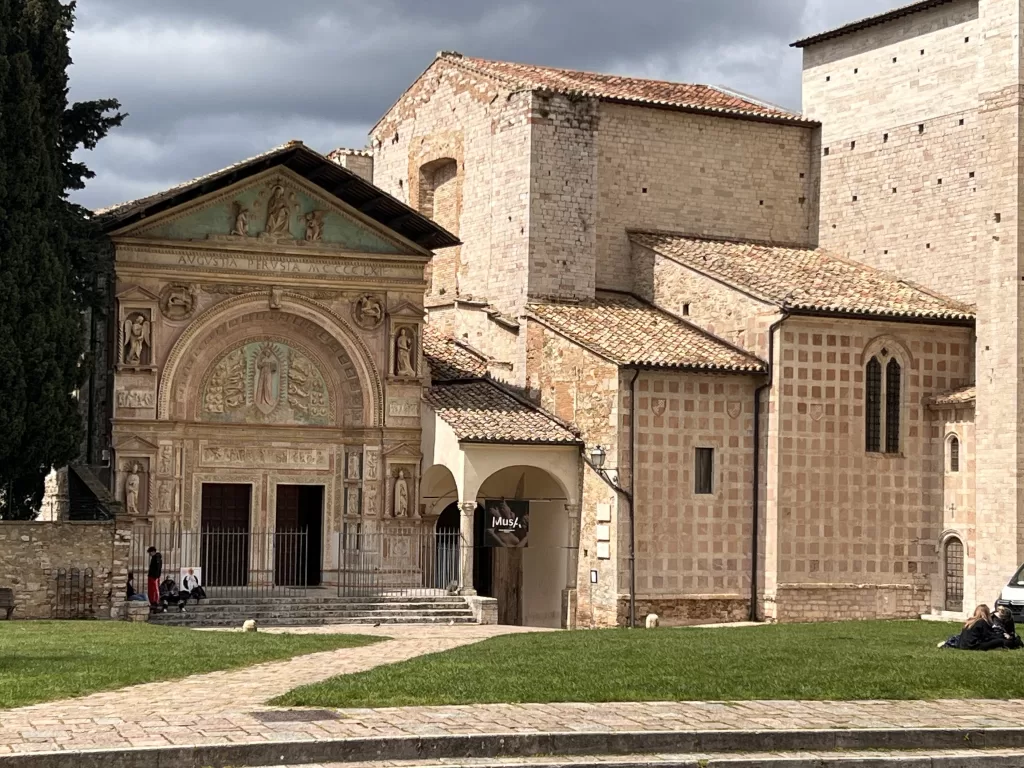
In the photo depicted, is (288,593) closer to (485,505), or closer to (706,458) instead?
(485,505)

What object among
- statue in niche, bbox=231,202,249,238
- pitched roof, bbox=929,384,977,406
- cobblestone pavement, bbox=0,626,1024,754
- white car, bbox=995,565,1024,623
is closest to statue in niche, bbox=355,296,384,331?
statue in niche, bbox=231,202,249,238

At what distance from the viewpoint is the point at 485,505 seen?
32.7 m

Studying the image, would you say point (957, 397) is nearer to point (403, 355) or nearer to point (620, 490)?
point (620, 490)

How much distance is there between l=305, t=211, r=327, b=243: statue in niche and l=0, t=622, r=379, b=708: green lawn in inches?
376

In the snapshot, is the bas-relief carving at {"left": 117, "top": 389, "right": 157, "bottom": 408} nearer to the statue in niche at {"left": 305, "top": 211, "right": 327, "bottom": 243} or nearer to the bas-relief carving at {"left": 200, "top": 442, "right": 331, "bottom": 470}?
the bas-relief carving at {"left": 200, "top": 442, "right": 331, "bottom": 470}

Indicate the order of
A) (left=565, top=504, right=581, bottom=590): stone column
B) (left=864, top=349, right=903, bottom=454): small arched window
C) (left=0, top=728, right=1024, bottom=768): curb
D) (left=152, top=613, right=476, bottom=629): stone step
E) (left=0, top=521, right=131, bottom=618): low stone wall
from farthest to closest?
(left=864, top=349, right=903, bottom=454): small arched window, (left=565, top=504, right=581, bottom=590): stone column, (left=152, top=613, right=476, bottom=629): stone step, (left=0, top=521, right=131, bottom=618): low stone wall, (left=0, top=728, right=1024, bottom=768): curb

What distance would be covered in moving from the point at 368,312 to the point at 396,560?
4777 millimetres

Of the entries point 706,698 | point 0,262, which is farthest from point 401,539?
point 706,698

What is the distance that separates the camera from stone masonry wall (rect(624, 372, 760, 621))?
32281 mm

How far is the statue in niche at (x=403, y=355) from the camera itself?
33469mm

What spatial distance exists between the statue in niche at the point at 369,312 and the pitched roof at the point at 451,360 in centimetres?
206

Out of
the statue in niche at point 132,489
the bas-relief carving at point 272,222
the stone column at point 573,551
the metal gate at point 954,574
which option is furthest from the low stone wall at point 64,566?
the metal gate at point 954,574

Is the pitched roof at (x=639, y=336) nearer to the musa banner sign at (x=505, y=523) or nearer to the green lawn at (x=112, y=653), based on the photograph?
the musa banner sign at (x=505, y=523)

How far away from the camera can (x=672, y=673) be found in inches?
716
